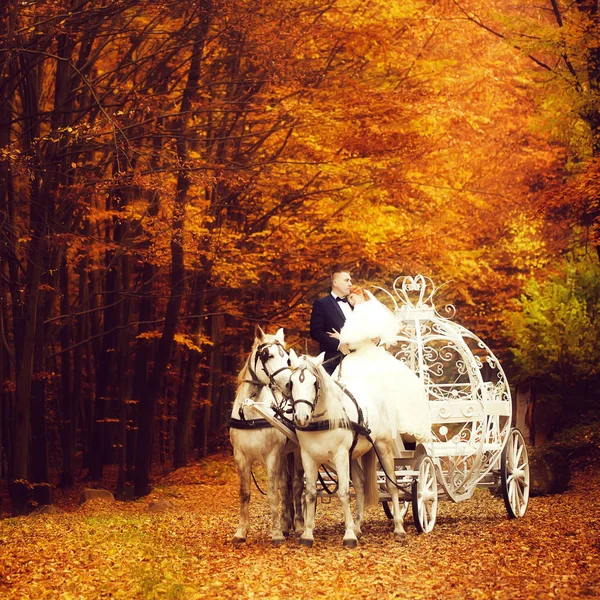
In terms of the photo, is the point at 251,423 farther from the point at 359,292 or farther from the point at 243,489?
the point at 359,292

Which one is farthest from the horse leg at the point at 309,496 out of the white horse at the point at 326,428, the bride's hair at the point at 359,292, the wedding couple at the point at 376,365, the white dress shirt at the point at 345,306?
the white dress shirt at the point at 345,306

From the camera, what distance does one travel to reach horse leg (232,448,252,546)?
10430mm

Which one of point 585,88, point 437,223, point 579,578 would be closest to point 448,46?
point 437,223

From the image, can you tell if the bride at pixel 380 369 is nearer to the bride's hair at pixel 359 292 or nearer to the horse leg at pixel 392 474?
the bride's hair at pixel 359 292

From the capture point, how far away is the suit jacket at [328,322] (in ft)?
39.1

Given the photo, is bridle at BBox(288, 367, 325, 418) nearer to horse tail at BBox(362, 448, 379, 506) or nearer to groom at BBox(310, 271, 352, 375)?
horse tail at BBox(362, 448, 379, 506)

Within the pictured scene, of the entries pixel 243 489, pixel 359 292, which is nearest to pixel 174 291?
pixel 359 292

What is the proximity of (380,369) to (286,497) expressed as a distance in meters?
1.74

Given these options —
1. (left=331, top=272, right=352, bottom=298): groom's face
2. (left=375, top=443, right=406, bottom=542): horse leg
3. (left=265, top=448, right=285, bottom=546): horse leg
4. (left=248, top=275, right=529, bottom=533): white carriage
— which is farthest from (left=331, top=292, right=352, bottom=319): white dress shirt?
(left=265, top=448, right=285, bottom=546): horse leg

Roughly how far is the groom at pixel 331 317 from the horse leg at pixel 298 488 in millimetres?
1323

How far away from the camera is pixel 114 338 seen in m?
23.7

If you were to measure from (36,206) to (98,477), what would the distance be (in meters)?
9.27

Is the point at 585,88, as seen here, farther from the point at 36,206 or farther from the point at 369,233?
the point at 36,206

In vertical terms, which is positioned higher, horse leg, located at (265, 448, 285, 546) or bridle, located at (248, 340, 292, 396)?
bridle, located at (248, 340, 292, 396)
